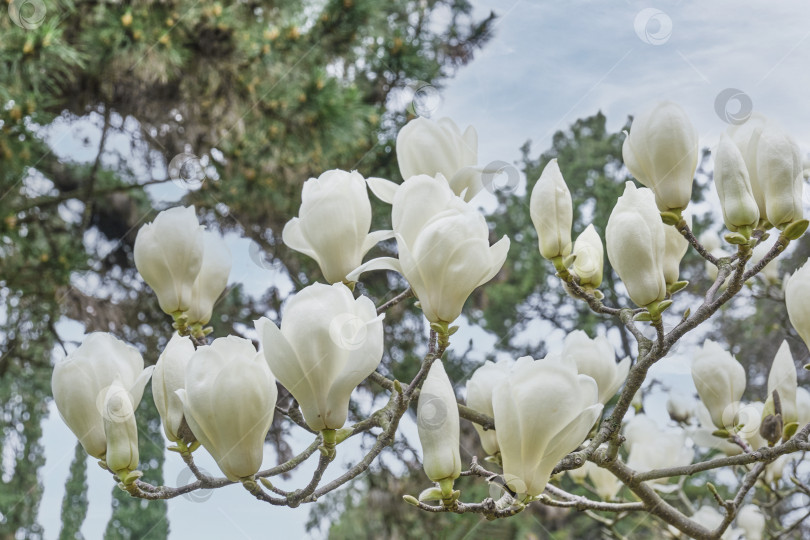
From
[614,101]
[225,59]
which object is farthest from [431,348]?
[225,59]

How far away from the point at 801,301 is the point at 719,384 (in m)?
0.10

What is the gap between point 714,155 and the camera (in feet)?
1.00

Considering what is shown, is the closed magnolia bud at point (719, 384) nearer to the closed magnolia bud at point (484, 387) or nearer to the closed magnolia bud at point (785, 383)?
the closed magnolia bud at point (785, 383)

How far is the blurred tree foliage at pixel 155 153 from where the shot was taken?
3.57ft

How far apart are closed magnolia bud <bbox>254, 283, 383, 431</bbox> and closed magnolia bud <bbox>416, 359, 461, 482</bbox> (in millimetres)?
42

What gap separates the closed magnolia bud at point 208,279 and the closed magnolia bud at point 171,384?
6 centimetres

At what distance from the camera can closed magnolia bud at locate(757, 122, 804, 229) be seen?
0.95 feet

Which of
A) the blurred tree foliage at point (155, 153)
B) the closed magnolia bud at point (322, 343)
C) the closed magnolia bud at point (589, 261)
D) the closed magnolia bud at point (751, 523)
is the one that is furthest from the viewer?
the blurred tree foliage at point (155, 153)

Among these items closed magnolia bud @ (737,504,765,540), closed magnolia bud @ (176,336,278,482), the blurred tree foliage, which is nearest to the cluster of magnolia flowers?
closed magnolia bud @ (176,336,278,482)

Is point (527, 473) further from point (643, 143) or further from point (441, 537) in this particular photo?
point (441, 537)

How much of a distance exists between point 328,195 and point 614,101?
1.01 feet

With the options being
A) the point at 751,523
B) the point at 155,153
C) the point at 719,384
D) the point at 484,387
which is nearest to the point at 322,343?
the point at 484,387

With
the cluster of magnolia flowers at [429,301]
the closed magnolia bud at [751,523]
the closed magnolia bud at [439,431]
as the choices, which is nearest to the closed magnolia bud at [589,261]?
the cluster of magnolia flowers at [429,301]

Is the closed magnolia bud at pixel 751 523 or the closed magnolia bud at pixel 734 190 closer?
the closed magnolia bud at pixel 734 190
